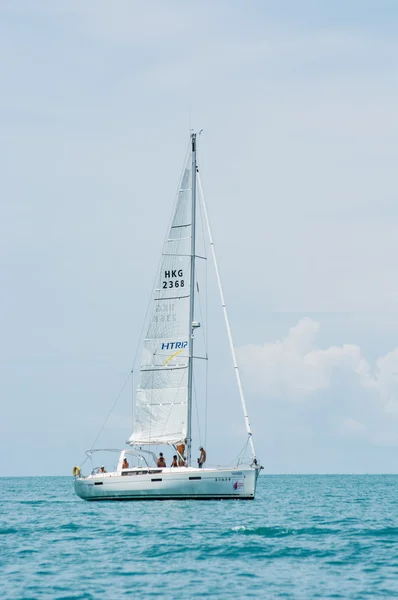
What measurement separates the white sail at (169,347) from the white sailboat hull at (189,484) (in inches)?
134

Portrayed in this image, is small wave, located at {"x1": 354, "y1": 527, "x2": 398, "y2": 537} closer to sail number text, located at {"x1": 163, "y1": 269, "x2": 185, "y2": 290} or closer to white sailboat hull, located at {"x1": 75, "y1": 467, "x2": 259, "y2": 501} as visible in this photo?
white sailboat hull, located at {"x1": 75, "y1": 467, "x2": 259, "y2": 501}

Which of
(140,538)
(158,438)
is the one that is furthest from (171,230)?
(140,538)

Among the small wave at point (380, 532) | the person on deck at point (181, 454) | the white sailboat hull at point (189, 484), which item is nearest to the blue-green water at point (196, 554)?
the small wave at point (380, 532)

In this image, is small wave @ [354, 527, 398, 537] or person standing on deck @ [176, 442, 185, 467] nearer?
small wave @ [354, 527, 398, 537]

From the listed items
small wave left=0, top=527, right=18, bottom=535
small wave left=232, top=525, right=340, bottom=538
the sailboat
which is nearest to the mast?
the sailboat

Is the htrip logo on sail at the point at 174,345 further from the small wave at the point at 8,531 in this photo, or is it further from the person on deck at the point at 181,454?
the small wave at the point at 8,531

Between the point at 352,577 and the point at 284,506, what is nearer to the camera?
the point at 352,577

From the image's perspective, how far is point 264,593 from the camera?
26297 millimetres

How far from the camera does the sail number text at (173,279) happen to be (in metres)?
55.3

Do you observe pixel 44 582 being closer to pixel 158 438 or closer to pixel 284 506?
pixel 158 438

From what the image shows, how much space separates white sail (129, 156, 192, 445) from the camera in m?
54.5

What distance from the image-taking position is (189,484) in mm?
49812

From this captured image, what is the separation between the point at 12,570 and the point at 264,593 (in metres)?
8.88

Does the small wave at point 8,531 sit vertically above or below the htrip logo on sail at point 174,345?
below
